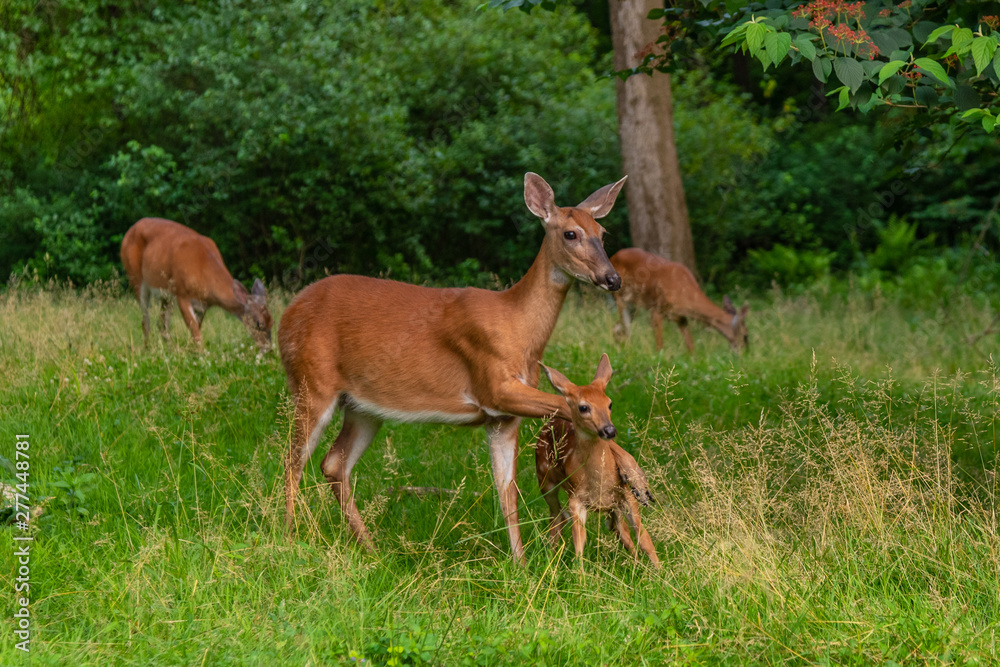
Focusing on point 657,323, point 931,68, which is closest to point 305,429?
point 931,68

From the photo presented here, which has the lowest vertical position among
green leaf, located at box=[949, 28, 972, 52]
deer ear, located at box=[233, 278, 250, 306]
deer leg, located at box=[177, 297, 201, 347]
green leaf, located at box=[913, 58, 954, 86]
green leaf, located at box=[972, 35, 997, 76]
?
deer leg, located at box=[177, 297, 201, 347]

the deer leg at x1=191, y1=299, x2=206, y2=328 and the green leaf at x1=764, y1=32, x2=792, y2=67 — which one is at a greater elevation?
the green leaf at x1=764, y1=32, x2=792, y2=67

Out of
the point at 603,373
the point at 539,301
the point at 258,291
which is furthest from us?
the point at 258,291

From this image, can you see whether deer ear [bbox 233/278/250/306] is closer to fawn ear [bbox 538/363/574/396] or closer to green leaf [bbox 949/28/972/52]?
fawn ear [bbox 538/363/574/396]

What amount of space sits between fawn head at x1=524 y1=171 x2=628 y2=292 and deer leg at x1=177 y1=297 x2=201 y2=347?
15.2ft

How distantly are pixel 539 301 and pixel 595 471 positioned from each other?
0.88m

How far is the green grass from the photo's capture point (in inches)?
137

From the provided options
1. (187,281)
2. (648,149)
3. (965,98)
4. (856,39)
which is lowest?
(187,281)

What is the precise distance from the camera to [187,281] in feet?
32.1

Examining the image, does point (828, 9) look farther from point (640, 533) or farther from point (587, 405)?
point (640, 533)

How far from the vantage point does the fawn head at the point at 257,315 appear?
30.1 feet

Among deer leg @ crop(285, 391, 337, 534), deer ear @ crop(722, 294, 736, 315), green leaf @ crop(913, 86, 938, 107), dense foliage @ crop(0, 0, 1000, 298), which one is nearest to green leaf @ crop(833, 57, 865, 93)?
green leaf @ crop(913, 86, 938, 107)

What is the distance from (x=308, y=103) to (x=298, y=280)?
2.36 metres

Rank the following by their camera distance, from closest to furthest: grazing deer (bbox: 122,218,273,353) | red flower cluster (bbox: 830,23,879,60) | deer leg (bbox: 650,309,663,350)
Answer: red flower cluster (bbox: 830,23,879,60)
grazing deer (bbox: 122,218,273,353)
deer leg (bbox: 650,309,663,350)
